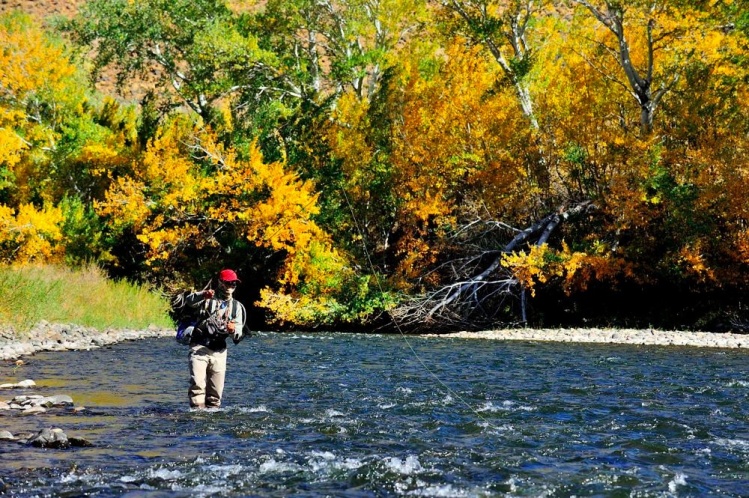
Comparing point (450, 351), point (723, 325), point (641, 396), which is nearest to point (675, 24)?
point (723, 325)

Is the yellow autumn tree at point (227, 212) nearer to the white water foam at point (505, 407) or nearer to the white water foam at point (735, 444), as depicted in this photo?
the white water foam at point (505, 407)

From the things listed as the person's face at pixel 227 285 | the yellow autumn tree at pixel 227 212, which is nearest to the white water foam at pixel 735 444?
the person's face at pixel 227 285

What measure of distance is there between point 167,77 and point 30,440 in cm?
2672

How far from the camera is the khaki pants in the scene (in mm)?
9547

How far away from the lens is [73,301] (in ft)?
66.8

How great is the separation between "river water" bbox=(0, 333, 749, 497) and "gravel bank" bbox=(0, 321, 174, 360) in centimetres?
49

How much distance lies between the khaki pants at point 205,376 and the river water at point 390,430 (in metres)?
0.23

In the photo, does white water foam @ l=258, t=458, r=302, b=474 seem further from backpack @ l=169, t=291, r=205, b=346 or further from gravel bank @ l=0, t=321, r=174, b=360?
gravel bank @ l=0, t=321, r=174, b=360

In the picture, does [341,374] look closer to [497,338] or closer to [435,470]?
[435,470]

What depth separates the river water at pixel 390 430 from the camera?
6449mm

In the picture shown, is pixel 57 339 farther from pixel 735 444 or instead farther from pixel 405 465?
pixel 735 444

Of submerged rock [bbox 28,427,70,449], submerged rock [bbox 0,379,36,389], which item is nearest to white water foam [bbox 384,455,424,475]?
submerged rock [bbox 28,427,70,449]

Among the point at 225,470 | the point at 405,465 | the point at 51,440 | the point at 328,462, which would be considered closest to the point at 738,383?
the point at 405,465

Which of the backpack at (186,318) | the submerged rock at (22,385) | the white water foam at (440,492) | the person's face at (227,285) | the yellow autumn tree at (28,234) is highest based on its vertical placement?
the yellow autumn tree at (28,234)
